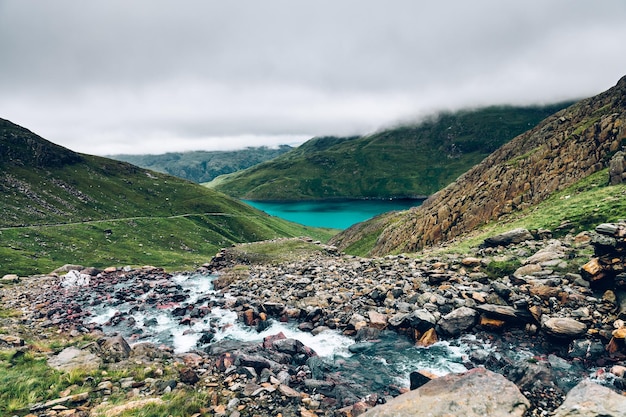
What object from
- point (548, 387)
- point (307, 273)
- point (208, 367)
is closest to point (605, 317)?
point (548, 387)

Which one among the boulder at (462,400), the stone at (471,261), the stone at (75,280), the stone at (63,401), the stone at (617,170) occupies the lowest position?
the stone at (75,280)

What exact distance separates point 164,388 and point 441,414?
11.8 meters

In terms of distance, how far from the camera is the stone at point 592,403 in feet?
31.5

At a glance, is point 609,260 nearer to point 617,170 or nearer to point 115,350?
point 617,170

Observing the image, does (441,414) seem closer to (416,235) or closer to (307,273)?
(307,273)

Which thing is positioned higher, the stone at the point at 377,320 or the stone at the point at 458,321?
the stone at the point at 458,321

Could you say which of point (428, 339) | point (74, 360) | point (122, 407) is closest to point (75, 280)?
point (74, 360)

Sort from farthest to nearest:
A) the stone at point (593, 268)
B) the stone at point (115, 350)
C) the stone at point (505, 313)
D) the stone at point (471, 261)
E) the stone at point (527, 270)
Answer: the stone at point (471, 261) → the stone at point (527, 270) → the stone at point (505, 313) → the stone at point (115, 350) → the stone at point (593, 268)

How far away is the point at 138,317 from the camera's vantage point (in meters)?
31.6

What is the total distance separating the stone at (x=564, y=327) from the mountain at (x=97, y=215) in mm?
73760

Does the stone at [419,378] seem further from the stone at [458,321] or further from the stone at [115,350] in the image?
the stone at [115,350]

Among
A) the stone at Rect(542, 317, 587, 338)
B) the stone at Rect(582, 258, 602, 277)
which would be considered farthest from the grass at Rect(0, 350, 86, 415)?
the stone at Rect(582, 258, 602, 277)

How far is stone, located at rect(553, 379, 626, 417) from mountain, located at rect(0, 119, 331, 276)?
3006 inches

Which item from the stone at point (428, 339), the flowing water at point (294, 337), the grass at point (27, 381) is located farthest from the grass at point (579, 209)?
the grass at point (27, 381)
